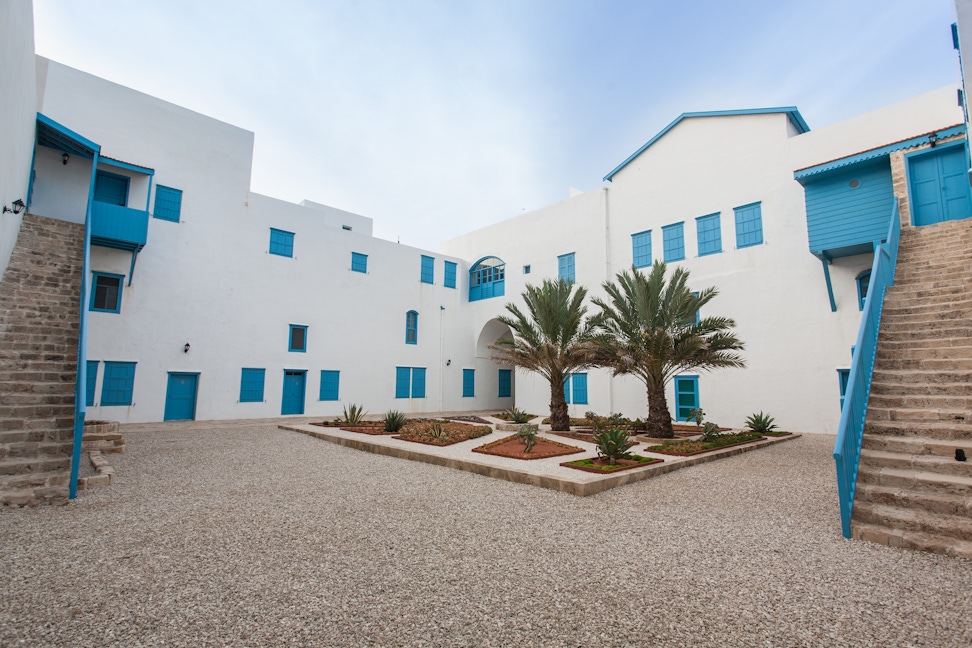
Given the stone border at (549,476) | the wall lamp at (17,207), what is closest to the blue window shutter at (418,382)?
the stone border at (549,476)

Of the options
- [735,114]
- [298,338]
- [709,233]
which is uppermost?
[735,114]

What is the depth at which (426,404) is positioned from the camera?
21359 millimetres

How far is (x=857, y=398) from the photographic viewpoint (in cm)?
517

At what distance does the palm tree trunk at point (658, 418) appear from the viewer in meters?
11.0

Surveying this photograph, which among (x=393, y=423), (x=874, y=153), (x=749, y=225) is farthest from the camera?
(x=749, y=225)

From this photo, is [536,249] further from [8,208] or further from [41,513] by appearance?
[41,513]

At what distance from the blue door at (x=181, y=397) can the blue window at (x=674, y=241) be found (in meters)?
16.5

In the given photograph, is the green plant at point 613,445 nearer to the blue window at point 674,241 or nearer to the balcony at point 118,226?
the blue window at point 674,241

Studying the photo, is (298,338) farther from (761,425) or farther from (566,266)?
(761,425)

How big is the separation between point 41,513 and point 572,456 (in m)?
7.20

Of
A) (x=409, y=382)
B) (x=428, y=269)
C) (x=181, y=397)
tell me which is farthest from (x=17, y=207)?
(x=428, y=269)

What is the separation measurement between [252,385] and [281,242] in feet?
17.8

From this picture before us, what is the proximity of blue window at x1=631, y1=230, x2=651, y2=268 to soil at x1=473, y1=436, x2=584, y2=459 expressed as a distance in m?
9.76

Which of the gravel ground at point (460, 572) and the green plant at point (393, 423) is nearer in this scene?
the gravel ground at point (460, 572)
